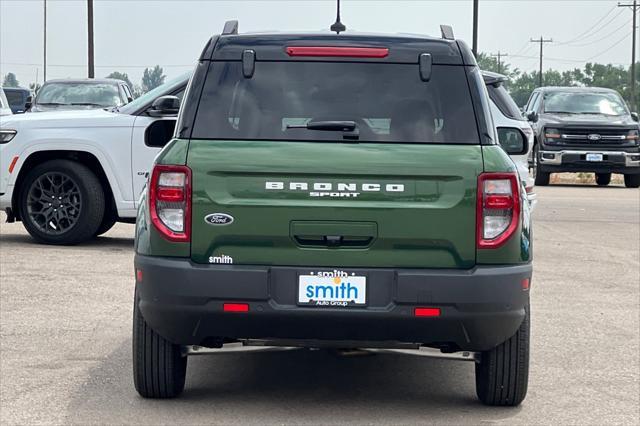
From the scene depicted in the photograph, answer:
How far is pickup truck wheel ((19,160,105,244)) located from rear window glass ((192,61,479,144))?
7.28 m

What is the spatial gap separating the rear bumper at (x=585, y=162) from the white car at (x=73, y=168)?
14831 millimetres

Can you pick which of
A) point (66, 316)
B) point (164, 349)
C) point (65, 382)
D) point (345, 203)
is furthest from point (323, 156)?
point (66, 316)

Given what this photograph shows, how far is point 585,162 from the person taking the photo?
2720 centimetres

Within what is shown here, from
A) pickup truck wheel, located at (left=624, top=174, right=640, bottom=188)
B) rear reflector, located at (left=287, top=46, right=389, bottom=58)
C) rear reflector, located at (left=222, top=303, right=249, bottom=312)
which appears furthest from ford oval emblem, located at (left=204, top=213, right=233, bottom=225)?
pickup truck wheel, located at (left=624, top=174, right=640, bottom=188)

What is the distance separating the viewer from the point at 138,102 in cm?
1377

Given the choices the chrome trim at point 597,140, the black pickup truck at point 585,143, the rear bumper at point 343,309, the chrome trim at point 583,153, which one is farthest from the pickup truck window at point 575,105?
the rear bumper at point 343,309

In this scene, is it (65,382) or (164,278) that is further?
(65,382)

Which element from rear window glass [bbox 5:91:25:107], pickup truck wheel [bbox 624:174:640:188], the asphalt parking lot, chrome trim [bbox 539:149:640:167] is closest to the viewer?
the asphalt parking lot

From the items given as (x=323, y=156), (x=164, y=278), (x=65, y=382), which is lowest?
(x=65, y=382)

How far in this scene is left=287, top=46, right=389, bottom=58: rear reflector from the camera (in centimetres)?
639

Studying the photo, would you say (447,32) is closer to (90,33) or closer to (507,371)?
(507,371)

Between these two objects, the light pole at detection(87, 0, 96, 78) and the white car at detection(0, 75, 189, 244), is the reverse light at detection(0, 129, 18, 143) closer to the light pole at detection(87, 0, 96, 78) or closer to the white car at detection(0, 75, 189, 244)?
the white car at detection(0, 75, 189, 244)

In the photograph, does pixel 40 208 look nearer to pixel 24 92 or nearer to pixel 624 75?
pixel 24 92

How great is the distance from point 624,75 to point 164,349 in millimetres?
154910
